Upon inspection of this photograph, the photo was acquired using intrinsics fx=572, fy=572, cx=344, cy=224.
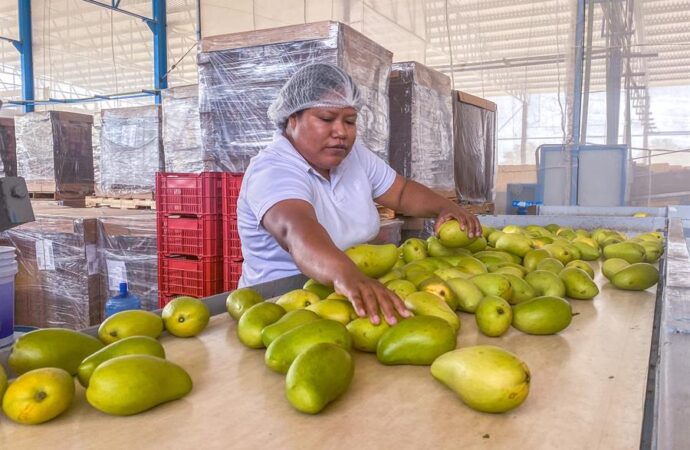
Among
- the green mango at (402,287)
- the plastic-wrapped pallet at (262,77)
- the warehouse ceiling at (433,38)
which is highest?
the warehouse ceiling at (433,38)

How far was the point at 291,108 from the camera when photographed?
239cm

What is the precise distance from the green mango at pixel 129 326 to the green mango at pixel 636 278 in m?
1.45

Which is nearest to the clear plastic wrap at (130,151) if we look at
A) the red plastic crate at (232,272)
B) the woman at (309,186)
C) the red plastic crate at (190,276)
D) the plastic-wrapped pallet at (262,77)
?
the plastic-wrapped pallet at (262,77)

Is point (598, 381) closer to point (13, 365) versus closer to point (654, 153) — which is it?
point (13, 365)

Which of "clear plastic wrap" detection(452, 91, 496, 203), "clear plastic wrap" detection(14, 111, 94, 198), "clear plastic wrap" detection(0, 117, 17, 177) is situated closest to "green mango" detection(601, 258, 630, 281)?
"clear plastic wrap" detection(452, 91, 496, 203)

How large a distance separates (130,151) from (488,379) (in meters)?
6.06

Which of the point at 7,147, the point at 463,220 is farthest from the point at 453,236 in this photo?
the point at 7,147

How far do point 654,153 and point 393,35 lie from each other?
471 cm

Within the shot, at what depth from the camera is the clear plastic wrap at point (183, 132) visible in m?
5.41

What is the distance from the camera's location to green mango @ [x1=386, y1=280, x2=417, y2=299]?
1501 millimetres

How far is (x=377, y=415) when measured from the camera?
3.15ft

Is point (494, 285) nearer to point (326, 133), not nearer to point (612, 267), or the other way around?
point (612, 267)

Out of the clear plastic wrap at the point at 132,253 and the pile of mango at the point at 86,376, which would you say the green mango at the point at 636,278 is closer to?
the pile of mango at the point at 86,376

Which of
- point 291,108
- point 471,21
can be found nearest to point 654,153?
point 471,21
